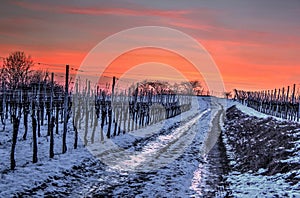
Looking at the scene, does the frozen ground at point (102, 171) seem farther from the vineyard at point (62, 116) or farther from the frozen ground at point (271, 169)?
the frozen ground at point (271, 169)

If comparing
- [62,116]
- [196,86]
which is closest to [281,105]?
[62,116]

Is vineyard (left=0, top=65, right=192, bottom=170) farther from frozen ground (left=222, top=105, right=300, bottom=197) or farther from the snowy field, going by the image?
frozen ground (left=222, top=105, right=300, bottom=197)

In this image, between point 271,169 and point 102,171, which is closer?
point 271,169

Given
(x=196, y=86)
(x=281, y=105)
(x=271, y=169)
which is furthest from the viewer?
(x=196, y=86)

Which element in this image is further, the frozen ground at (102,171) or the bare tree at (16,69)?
the bare tree at (16,69)

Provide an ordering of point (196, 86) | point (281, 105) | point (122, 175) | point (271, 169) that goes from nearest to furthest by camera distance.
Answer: point (271, 169) → point (122, 175) → point (281, 105) → point (196, 86)

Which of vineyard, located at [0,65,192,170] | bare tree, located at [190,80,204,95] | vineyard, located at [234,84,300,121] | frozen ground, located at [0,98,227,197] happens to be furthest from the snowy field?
bare tree, located at [190,80,204,95]

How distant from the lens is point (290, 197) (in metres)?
8.74

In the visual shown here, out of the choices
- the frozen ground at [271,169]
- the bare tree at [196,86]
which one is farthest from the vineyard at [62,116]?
the bare tree at [196,86]

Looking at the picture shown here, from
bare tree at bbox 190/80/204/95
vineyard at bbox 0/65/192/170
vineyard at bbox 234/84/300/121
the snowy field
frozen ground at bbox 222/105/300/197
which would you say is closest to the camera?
frozen ground at bbox 222/105/300/197

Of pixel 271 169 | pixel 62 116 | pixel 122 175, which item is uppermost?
pixel 62 116

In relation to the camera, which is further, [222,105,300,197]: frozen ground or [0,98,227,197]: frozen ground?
[0,98,227,197]: frozen ground

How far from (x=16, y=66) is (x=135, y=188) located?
56.1 m

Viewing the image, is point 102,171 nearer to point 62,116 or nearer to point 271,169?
point 271,169
